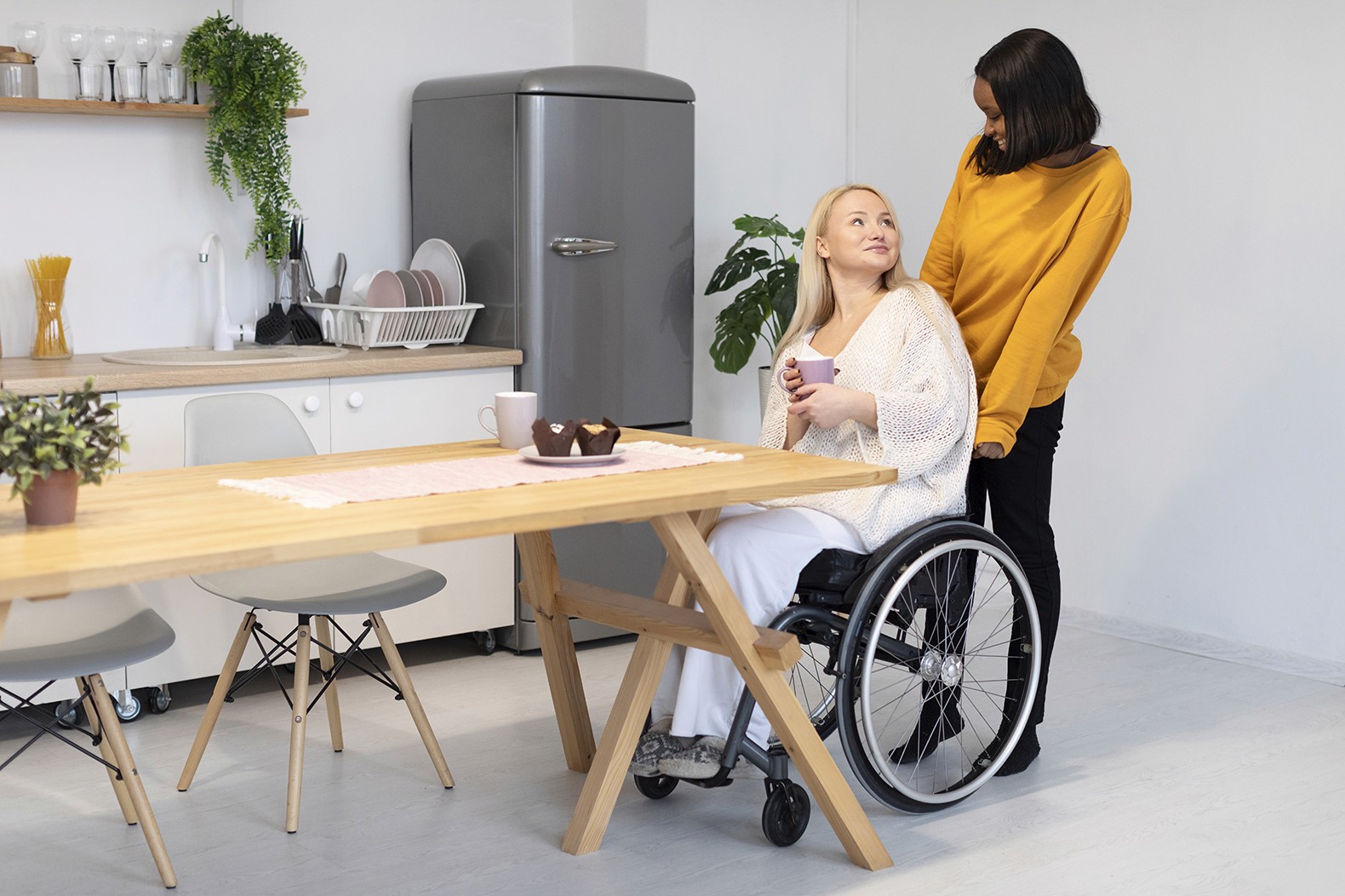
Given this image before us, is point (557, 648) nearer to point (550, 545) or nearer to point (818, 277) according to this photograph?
point (550, 545)

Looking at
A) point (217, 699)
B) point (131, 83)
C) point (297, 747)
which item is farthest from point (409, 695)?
point (131, 83)

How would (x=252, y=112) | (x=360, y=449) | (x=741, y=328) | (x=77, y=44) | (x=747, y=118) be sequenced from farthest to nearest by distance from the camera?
(x=747, y=118), (x=741, y=328), (x=252, y=112), (x=360, y=449), (x=77, y=44)

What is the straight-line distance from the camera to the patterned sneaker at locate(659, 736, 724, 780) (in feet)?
8.75

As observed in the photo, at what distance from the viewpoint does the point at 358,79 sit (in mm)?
4070

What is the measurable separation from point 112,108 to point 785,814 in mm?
2356

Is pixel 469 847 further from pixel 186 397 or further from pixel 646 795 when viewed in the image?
pixel 186 397

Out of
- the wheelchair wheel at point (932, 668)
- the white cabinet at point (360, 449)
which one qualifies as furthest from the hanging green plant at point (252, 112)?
the wheelchair wheel at point (932, 668)

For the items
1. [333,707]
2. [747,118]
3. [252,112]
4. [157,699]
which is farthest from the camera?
[747,118]

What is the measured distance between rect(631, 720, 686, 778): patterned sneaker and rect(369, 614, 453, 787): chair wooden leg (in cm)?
42

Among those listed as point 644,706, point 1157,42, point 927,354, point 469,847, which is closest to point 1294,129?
point 1157,42

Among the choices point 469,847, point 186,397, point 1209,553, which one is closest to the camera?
point 469,847

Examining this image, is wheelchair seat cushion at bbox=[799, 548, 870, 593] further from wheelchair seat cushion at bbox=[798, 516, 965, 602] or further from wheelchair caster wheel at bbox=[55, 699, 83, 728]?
wheelchair caster wheel at bbox=[55, 699, 83, 728]

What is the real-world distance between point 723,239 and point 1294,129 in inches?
66.0

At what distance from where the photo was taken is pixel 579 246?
3756 millimetres
